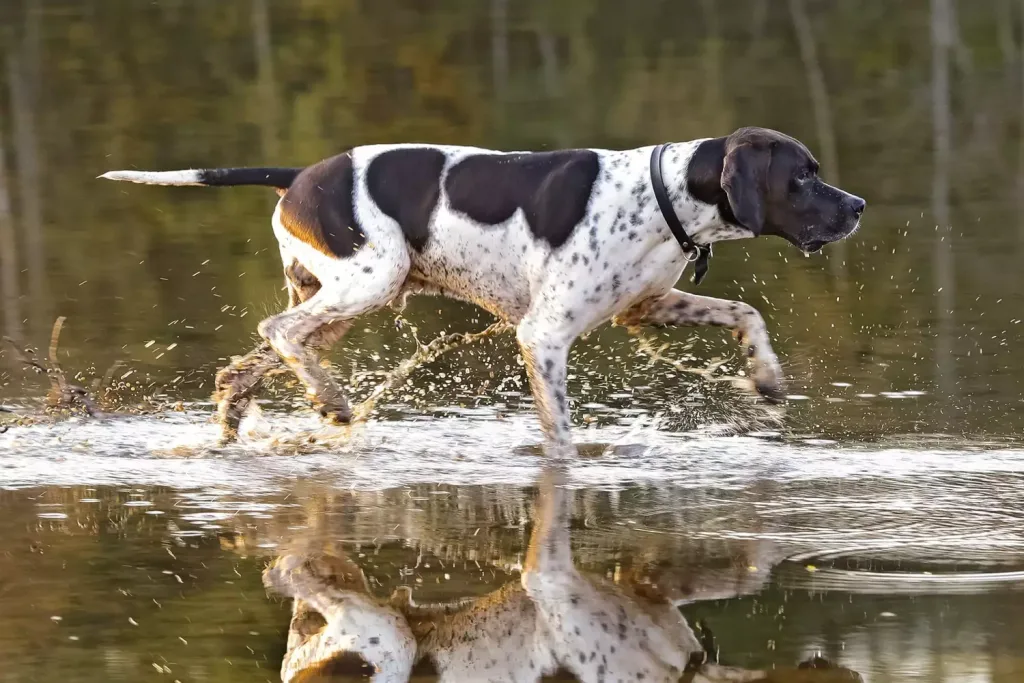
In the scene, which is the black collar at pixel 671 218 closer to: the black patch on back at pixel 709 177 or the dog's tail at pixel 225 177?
the black patch on back at pixel 709 177

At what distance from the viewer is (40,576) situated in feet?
17.2

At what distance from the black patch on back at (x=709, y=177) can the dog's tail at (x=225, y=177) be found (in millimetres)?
1635

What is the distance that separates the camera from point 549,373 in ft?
22.7

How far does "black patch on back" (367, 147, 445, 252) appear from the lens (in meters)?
7.07

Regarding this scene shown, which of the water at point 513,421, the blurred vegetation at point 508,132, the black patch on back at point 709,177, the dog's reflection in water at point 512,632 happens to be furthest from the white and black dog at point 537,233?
the dog's reflection in water at point 512,632

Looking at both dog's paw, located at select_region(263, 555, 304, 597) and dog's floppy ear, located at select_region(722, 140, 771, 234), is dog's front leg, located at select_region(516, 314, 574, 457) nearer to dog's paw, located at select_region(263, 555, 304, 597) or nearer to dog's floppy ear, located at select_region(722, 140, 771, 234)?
dog's floppy ear, located at select_region(722, 140, 771, 234)

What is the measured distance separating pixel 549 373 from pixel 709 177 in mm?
907

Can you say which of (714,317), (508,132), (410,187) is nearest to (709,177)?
(714,317)

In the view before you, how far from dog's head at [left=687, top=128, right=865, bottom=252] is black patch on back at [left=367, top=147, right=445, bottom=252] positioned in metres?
0.98

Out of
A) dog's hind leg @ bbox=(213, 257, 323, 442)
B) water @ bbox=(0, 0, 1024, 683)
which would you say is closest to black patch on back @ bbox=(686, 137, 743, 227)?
water @ bbox=(0, 0, 1024, 683)

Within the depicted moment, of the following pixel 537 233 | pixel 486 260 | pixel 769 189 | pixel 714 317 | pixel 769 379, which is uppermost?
pixel 769 189

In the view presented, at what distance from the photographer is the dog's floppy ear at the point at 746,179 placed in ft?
21.7

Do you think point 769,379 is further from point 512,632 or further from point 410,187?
point 512,632

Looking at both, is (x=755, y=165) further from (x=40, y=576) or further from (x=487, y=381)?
(x=40, y=576)
